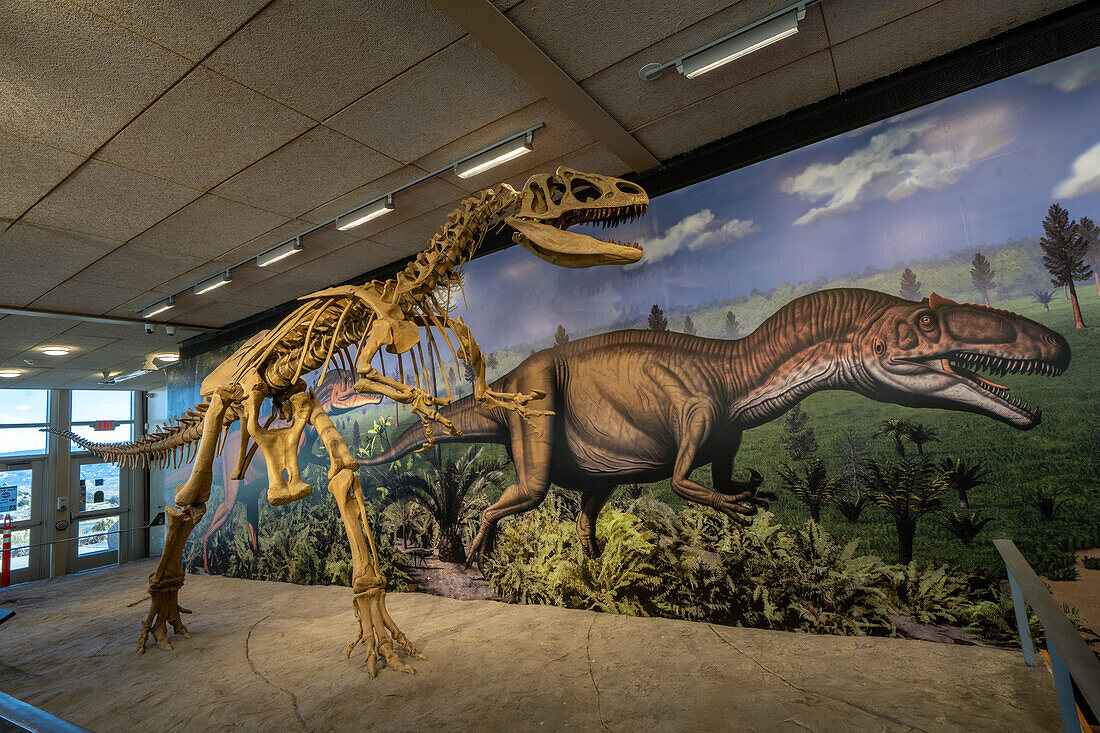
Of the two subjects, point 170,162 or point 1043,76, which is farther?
point 170,162

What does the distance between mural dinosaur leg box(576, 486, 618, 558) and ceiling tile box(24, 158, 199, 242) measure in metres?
3.94

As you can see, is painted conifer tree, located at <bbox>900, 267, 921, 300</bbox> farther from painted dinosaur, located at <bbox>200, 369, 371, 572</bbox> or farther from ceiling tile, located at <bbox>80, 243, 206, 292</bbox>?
ceiling tile, located at <bbox>80, 243, 206, 292</bbox>

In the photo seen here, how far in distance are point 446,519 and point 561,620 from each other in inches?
66.2

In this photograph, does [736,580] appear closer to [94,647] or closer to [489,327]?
[489,327]

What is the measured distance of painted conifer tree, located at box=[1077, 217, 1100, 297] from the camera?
2816 millimetres

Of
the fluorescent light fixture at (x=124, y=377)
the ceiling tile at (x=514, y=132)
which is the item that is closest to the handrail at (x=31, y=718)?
the ceiling tile at (x=514, y=132)

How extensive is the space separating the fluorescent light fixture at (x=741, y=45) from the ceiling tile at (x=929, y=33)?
20.4 inches

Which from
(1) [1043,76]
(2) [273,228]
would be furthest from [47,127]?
(1) [1043,76]

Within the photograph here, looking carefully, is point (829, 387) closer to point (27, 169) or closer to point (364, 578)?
point (364, 578)

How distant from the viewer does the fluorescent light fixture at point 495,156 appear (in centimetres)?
378

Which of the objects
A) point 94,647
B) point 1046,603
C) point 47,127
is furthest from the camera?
point 94,647

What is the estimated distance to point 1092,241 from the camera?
284 centimetres

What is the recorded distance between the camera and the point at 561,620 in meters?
4.11

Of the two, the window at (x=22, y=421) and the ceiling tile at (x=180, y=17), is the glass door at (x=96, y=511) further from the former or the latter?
the ceiling tile at (x=180, y=17)
